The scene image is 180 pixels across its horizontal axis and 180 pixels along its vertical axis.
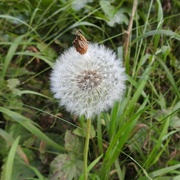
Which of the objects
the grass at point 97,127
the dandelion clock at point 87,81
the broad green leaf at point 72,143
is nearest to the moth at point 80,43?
the dandelion clock at point 87,81

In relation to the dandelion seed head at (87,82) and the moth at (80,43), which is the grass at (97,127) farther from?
the moth at (80,43)

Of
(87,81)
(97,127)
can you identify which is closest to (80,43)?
(87,81)

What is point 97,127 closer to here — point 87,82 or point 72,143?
point 72,143

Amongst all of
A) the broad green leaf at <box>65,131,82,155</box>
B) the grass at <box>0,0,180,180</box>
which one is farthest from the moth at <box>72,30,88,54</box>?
the broad green leaf at <box>65,131,82,155</box>

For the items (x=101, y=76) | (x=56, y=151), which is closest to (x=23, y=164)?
(x=56, y=151)

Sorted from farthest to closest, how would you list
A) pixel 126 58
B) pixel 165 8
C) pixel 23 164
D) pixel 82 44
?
pixel 165 8
pixel 126 58
pixel 23 164
pixel 82 44

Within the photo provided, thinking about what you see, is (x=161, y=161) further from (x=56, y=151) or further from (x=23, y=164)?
(x=23, y=164)

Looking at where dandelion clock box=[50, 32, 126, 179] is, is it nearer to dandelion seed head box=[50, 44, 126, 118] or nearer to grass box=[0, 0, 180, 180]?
dandelion seed head box=[50, 44, 126, 118]
